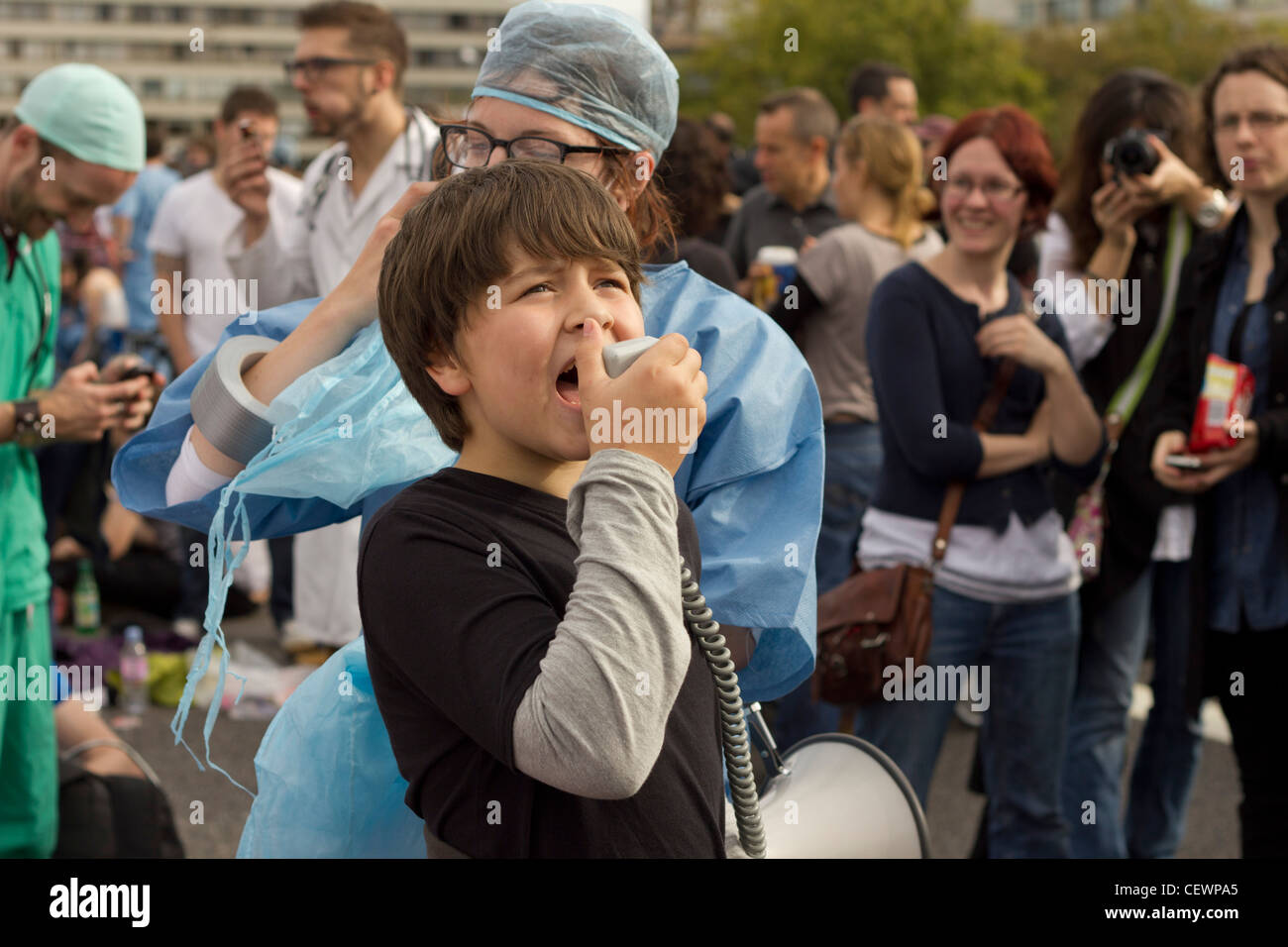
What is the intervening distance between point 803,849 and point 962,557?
5.44 feet

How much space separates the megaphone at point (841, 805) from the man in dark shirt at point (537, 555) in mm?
382

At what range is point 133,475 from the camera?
210 cm

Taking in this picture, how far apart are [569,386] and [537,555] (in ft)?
0.57

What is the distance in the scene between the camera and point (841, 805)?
1993mm

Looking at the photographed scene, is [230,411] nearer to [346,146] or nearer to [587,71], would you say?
[587,71]

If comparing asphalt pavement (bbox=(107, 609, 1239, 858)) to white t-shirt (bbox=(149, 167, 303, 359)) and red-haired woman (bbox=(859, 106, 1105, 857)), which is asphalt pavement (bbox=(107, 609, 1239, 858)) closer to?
red-haired woman (bbox=(859, 106, 1105, 857))

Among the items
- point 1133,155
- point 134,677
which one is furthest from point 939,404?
point 134,677

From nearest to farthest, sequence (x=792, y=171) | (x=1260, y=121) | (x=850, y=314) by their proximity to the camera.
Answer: (x=1260, y=121), (x=850, y=314), (x=792, y=171)

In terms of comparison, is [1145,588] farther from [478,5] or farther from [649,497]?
[478,5]

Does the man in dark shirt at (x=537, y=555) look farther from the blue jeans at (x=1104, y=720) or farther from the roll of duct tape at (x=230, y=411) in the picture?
the blue jeans at (x=1104, y=720)

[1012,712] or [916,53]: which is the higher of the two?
[916,53]

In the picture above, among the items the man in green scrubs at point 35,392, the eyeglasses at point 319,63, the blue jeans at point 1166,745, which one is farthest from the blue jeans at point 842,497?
the man in green scrubs at point 35,392
